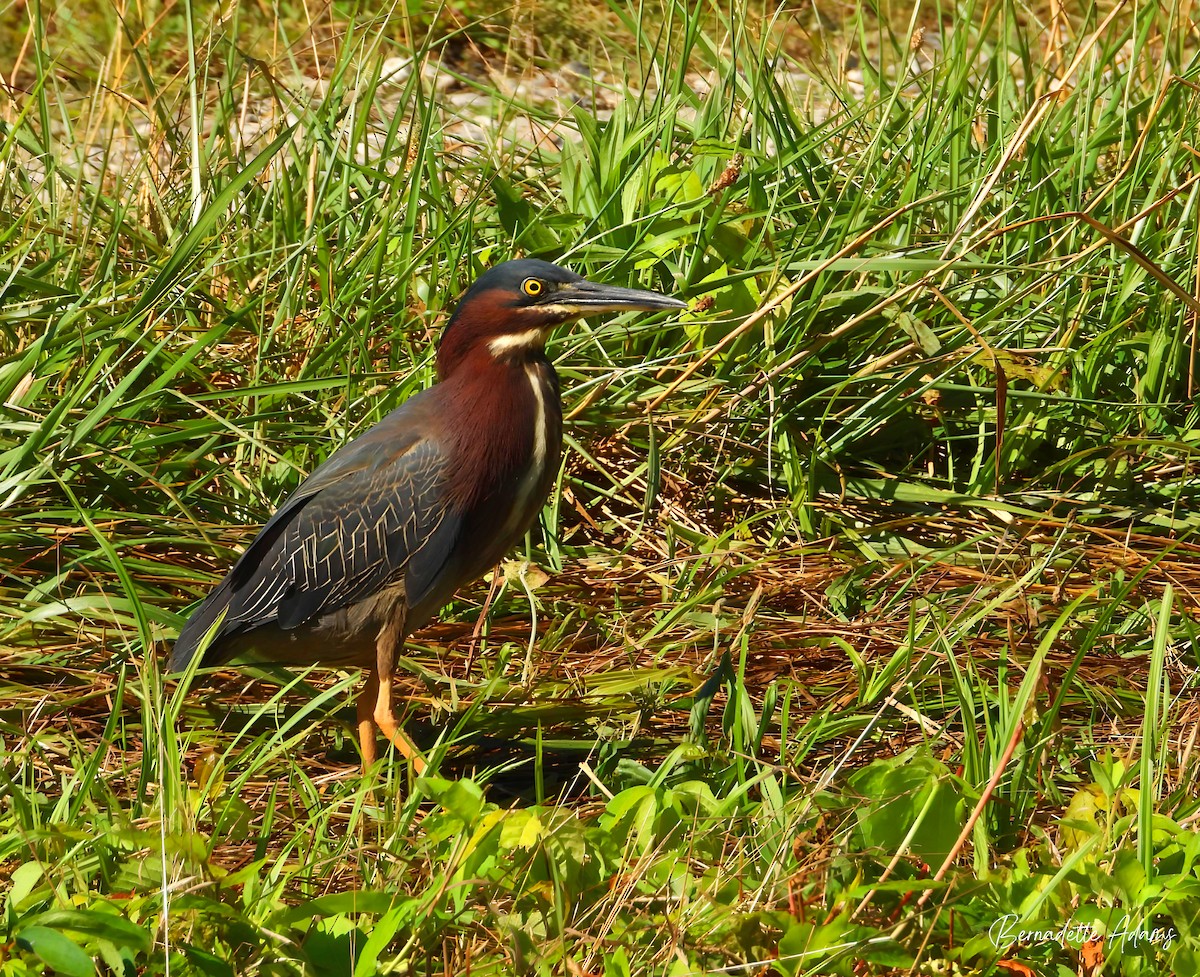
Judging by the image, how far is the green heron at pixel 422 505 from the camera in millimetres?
3328

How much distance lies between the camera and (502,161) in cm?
475

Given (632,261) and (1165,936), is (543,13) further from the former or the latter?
(1165,936)

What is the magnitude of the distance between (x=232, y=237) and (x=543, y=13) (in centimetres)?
360

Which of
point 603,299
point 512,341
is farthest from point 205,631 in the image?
point 603,299

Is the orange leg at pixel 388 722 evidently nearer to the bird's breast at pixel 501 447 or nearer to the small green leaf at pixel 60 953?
the bird's breast at pixel 501 447

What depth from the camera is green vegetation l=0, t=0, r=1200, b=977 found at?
2242 mm

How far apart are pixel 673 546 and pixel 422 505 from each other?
93cm

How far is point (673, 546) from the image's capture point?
4012 millimetres

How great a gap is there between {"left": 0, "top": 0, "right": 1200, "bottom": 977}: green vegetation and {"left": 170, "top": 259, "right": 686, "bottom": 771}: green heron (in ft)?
0.68

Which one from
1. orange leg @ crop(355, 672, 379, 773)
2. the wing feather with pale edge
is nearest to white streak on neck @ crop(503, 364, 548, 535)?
the wing feather with pale edge

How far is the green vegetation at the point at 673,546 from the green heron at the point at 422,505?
0.21 meters

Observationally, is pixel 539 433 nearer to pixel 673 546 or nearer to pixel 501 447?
pixel 501 447
